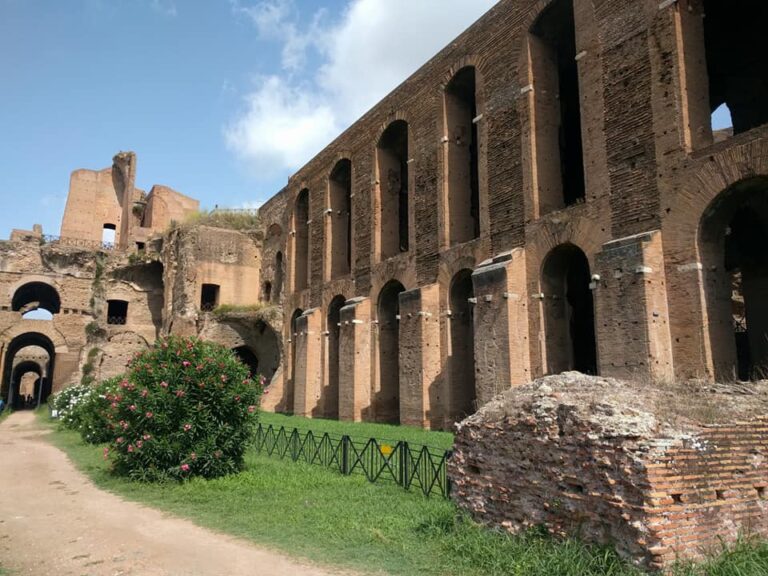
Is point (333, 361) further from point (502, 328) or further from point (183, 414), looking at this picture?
point (183, 414)

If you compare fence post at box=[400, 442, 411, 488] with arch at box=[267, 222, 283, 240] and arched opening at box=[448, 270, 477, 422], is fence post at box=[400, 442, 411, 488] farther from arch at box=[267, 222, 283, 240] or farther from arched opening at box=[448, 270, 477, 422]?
arch at box=[267, 222, 283, 240]

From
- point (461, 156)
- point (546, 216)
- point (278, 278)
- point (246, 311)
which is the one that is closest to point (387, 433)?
point (546, 216)

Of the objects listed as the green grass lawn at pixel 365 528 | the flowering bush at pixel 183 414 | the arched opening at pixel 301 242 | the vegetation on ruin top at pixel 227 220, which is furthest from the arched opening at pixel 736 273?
the vegetation on ruin top at pixel 227 220

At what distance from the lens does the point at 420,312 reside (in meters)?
17.3

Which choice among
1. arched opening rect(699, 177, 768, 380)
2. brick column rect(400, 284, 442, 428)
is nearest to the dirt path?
arched opening rect(699, 177, 768, 380)

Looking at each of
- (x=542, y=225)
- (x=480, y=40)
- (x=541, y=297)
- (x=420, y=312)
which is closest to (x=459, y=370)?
(x=420, y=312)

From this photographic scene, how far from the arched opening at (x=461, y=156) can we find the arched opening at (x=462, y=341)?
132 centimetres

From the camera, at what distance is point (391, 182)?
2186 cm

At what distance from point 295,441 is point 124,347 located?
23.7 meters

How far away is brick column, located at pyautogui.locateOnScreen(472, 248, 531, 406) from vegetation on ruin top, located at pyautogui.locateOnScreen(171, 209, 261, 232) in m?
20.0

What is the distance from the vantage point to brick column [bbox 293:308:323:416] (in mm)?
24000

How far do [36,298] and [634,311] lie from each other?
3779 cm

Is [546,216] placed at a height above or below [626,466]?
above

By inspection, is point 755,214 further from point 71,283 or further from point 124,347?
Result: point 71,283
